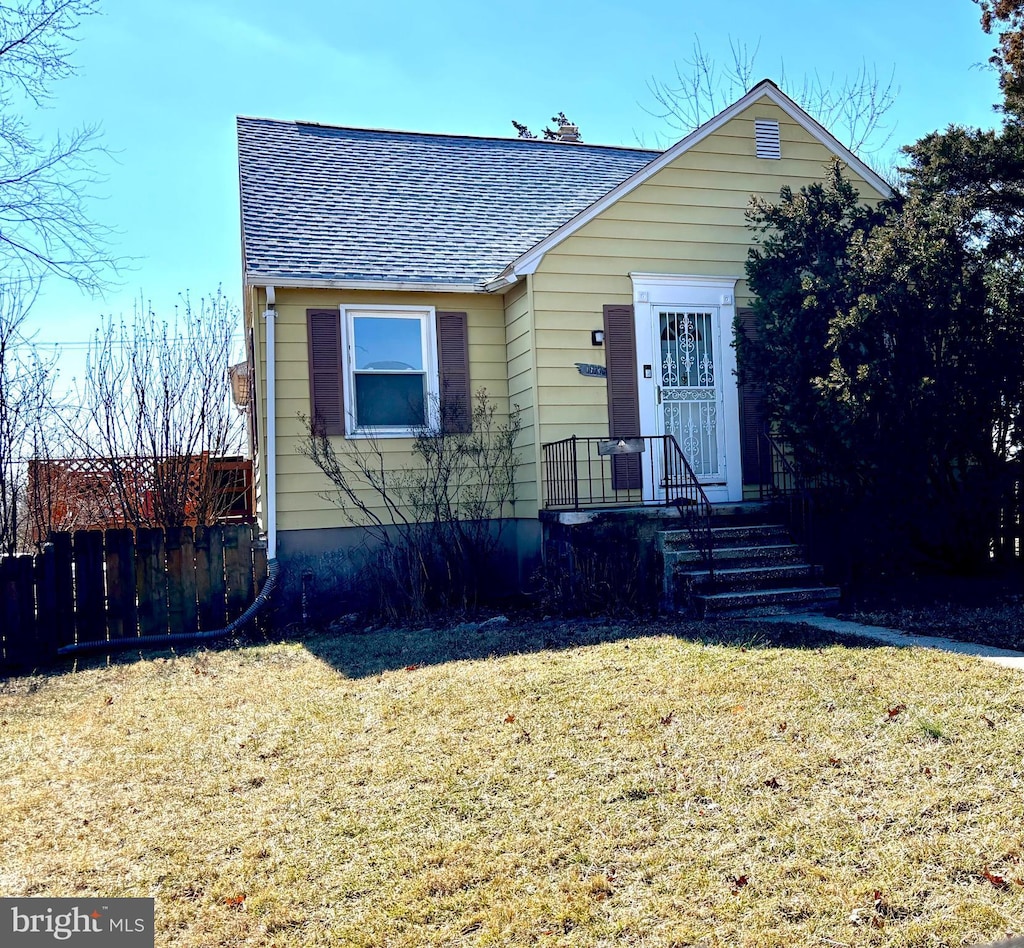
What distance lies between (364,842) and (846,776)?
6.80 feet

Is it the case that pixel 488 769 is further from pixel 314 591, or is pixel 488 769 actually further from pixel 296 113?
pixel 296 113

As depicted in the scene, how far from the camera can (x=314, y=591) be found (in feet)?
31.6

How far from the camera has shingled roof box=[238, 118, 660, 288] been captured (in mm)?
9961

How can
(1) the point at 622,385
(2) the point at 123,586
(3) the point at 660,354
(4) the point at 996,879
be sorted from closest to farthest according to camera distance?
(4) the point at 996,879 → (2) the point at 123,586 → (1) the point at 622,385 → (3) the point at 660,354

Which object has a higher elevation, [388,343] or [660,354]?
[388,343]

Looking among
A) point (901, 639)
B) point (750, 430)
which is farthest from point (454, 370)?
point (901, 639)

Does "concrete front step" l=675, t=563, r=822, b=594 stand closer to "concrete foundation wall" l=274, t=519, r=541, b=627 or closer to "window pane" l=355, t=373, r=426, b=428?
"concrete foundation wall" l=274, t=519, r=541, b=627

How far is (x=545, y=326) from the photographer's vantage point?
9547 millimetres

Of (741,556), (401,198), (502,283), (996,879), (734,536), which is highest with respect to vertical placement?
(401,198)

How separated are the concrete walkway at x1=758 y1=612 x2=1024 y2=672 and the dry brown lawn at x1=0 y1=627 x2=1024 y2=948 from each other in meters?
0.36

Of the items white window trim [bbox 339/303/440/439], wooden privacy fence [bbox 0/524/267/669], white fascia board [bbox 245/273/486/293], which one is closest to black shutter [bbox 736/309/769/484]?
white fascia board [bbox 245/273/486/293]

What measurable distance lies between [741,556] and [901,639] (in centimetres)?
206

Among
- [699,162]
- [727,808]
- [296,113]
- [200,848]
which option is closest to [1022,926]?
[727,808]

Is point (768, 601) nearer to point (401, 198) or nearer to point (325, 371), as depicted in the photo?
point (325, 371)
